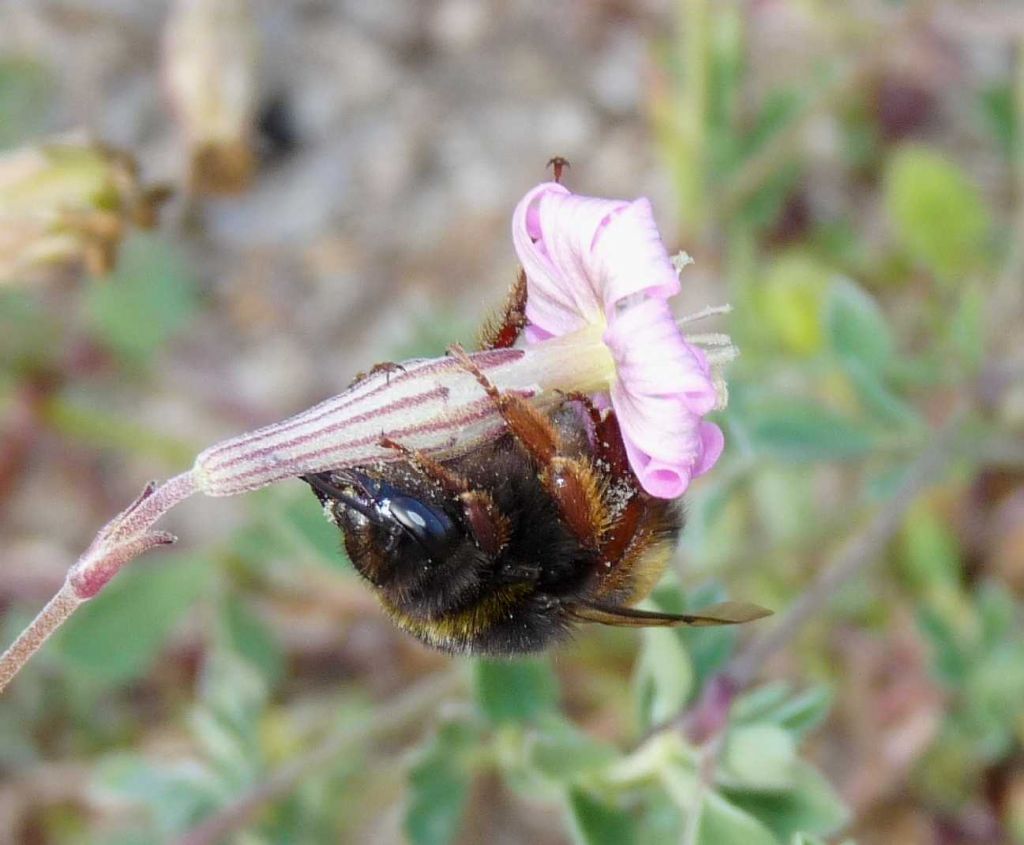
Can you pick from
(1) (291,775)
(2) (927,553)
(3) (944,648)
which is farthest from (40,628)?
(2) (927,553)

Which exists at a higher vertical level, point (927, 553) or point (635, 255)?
point (635, 255)

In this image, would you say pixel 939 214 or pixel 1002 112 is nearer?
pixel 939 214

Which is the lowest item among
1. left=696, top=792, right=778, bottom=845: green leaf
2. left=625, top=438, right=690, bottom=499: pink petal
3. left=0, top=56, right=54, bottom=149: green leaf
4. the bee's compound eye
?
left=696, top=792, right=778, bottom=845: green leaf

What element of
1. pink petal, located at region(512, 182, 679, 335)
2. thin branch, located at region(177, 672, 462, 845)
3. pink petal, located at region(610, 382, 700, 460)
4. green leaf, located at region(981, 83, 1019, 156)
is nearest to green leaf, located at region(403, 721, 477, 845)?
thin branch, located at region(177, 672, 462, 845)

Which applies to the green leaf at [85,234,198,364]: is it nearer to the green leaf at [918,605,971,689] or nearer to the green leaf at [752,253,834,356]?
the green leaf at [752,253,834,356]

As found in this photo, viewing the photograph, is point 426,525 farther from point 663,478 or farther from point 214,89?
point 214,89

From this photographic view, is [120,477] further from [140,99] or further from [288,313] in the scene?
[140,99]

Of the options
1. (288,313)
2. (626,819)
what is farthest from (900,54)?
(626,819)
